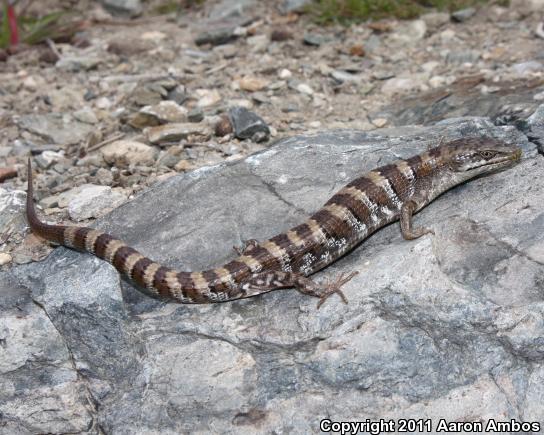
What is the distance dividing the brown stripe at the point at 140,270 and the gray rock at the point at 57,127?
438 cm

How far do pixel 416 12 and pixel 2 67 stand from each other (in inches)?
300

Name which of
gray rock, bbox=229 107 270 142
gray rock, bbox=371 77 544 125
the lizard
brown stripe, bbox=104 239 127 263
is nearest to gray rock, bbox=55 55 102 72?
gray rock, bbox=229 107 270 142

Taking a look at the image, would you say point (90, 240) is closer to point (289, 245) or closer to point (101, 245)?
point (101, 245)

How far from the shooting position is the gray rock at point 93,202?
8.61 meters

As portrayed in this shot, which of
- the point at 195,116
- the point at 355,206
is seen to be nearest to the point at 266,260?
the point at 355,206

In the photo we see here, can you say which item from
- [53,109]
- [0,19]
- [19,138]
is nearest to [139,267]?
[19,138]

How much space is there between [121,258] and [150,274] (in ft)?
1.29

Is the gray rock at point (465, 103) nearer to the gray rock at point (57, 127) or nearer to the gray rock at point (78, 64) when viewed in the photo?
the gray rock at point (57, 127)

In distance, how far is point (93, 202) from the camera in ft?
28.7

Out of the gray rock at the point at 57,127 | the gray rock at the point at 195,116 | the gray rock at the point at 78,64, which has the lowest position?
the gray rock at the point at 57,127

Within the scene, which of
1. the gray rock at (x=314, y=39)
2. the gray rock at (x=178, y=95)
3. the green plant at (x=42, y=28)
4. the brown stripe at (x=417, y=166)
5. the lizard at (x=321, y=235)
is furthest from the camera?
the green plant at (x=42, y=28)

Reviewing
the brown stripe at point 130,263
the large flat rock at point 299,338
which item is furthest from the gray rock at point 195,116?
the brown stripe at point 130,263

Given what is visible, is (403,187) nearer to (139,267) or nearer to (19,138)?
(139,267)

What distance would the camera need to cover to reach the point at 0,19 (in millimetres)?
14250
